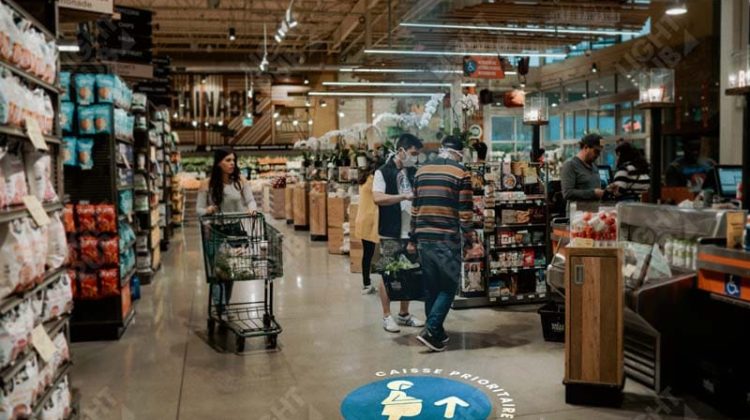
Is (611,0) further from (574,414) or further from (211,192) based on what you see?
(574,414)

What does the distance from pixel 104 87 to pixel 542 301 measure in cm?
466

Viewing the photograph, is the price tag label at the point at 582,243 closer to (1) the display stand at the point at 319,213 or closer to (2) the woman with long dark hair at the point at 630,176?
(2) the woman with long dark hair at the point at 630,176

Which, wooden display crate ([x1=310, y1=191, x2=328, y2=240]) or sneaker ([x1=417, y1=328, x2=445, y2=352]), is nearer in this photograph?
sneaker ([x1=417, y1=328, x2=445, y2=352])

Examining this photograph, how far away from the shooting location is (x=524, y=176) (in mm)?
6668

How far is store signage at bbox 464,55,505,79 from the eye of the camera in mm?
12492

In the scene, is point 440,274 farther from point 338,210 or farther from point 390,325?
point 338,210

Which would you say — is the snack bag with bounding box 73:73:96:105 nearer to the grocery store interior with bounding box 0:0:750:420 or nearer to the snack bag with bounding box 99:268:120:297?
the grocery store interior with bounding box 0:0:750:420

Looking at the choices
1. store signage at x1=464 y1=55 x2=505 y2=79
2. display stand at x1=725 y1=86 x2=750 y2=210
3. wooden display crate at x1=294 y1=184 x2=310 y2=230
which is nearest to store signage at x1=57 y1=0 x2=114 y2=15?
display stand at x1=725 y1=86 x2=750 y2=210

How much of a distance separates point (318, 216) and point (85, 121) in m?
7.23

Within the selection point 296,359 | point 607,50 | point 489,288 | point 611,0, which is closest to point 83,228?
point 296,359

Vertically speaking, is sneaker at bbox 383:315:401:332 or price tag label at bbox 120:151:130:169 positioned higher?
price tag label at bbox 120:151:130:169

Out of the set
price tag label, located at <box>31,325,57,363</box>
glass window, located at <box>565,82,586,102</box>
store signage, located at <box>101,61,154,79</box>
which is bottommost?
price tag label, located at <box>31,325,57,363</box>

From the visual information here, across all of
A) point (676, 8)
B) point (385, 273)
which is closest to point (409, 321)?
point (385, 273)

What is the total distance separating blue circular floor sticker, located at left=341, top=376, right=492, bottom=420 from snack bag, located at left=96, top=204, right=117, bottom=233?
106 inches
